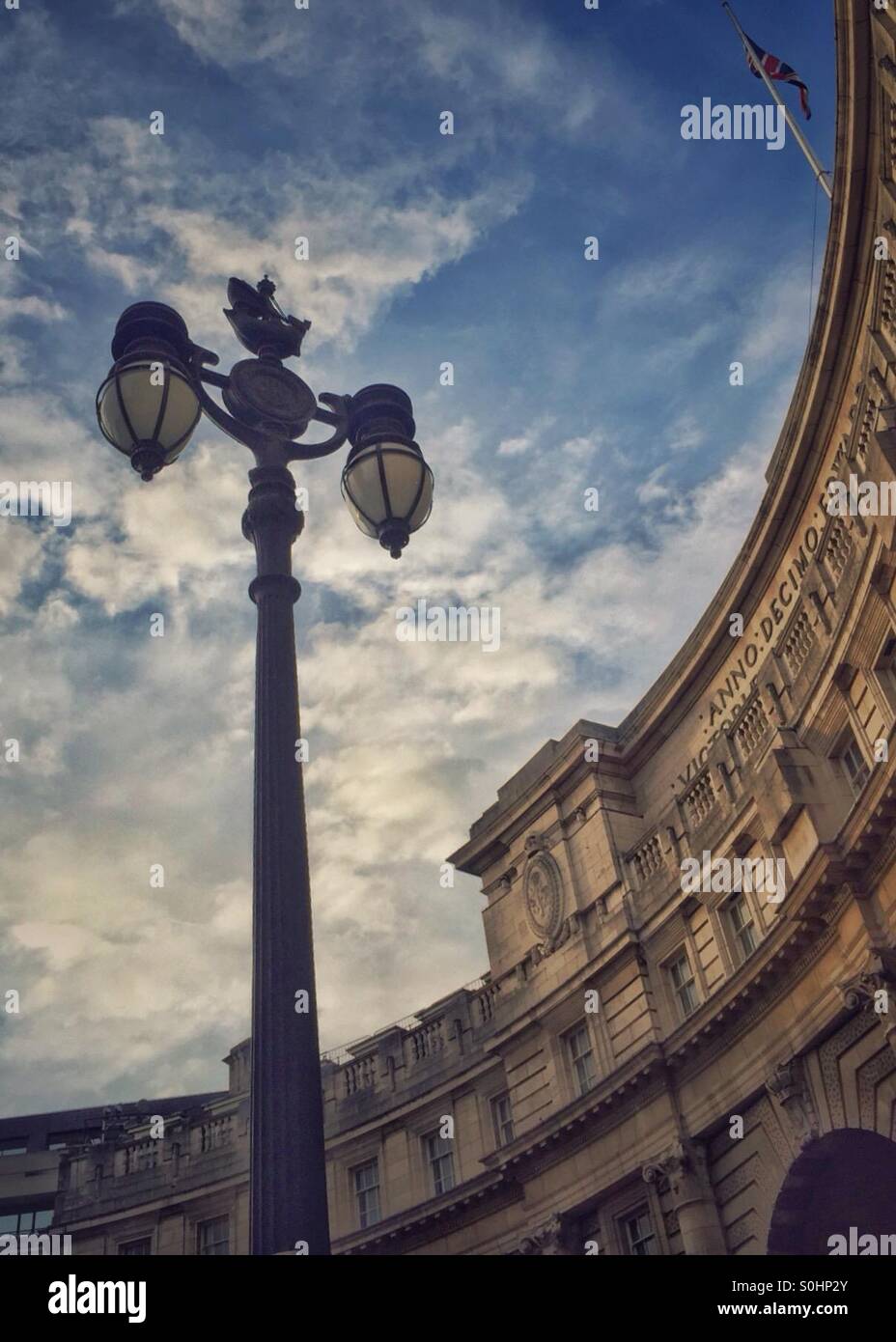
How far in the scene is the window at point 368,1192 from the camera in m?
30.4

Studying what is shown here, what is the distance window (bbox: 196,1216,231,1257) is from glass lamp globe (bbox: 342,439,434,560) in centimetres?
2955

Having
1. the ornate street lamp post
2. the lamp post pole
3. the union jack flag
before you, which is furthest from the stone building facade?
the lamp post pole

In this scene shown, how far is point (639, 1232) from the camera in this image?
23.5 meters

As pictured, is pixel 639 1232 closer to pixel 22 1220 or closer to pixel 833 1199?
pixel 833 1199

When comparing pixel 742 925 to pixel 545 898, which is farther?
pixel 545 898

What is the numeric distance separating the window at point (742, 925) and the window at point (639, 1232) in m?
5.87

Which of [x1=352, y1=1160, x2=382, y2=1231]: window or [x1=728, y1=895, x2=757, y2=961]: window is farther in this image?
[x1=352, y1=1160, x2=382, y2=1231]: window

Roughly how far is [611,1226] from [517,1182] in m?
3.19

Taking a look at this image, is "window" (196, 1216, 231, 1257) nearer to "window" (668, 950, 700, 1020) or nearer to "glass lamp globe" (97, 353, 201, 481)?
"window" (668, 950, 700, 1020)

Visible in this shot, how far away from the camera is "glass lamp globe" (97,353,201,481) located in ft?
24.7

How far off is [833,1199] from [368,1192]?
578 inches

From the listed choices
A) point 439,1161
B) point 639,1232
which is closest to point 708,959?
point 639,1232

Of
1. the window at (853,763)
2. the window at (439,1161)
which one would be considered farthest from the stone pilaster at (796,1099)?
the window at (439,1161)

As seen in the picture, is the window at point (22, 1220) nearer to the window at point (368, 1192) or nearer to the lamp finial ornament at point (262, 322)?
the window at point (368, 1192)
